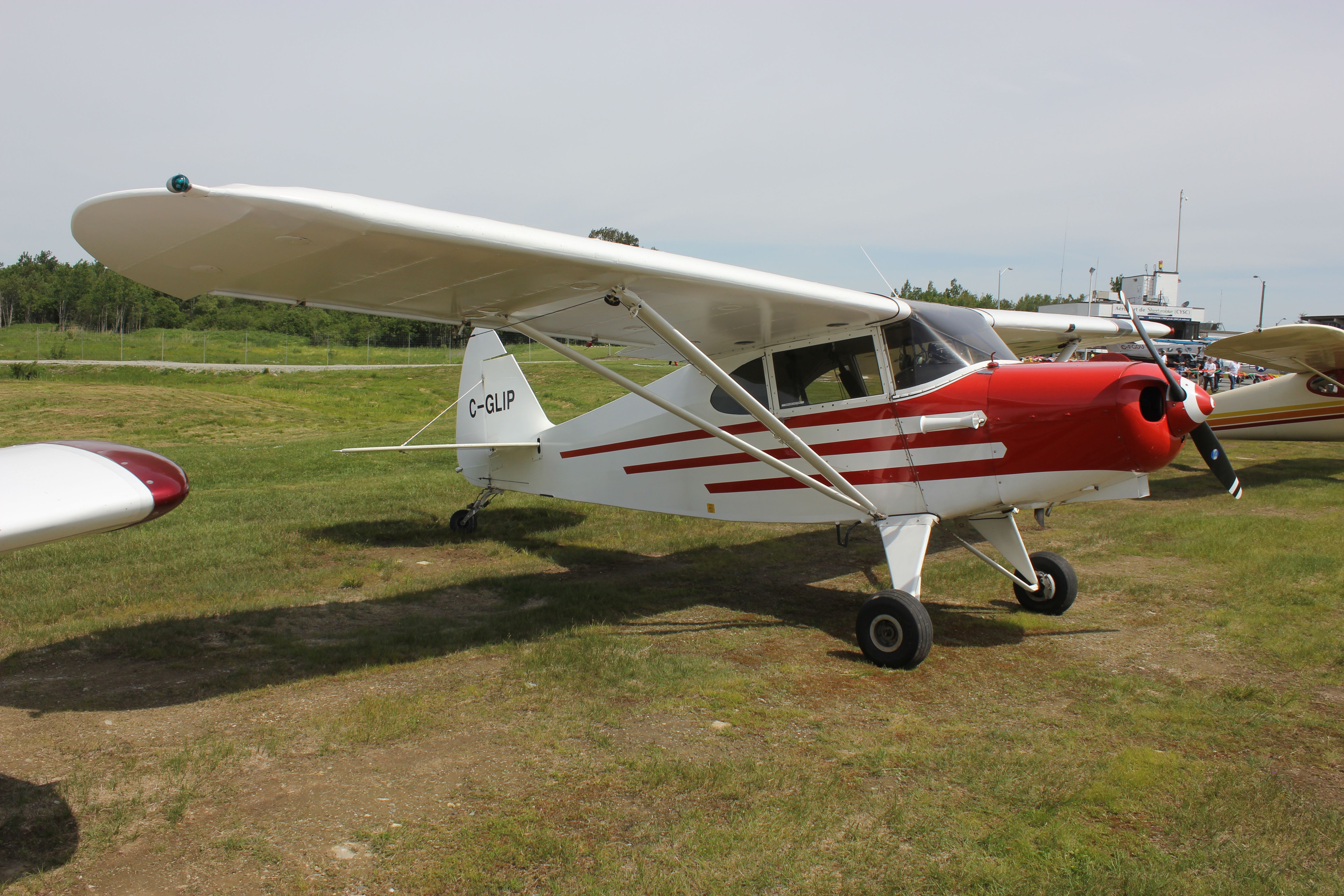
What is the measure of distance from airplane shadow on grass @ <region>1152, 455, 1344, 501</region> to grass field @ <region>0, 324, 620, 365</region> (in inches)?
1189

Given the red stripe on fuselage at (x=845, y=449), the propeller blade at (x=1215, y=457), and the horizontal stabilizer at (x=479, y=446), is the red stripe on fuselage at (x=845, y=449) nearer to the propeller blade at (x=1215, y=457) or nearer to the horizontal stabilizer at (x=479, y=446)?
the propeller blade at (x=1215, y=457)

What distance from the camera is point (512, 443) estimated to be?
29.3 feet

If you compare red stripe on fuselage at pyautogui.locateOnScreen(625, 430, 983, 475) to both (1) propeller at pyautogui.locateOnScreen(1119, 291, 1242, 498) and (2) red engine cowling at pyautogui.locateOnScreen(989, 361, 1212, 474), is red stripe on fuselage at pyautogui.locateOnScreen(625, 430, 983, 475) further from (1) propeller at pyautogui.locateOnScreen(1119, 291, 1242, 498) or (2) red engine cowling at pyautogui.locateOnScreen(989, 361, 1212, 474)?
(1) propeller at pyautogui.locateOnScreen(1119, 291, 1242, 498)

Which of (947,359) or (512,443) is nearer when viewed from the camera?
(947,359)

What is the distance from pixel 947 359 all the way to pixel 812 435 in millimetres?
1147

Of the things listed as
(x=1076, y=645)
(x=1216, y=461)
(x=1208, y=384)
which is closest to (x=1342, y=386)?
(x=1216, y=461)

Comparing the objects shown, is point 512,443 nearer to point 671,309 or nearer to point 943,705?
point 671,309

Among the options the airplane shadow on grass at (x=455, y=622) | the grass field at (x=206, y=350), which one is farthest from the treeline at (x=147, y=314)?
the airplane shadow on grass at (x=455, y=622)

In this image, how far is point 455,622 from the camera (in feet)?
20.4

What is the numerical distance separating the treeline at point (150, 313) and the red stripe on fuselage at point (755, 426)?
47.7 m

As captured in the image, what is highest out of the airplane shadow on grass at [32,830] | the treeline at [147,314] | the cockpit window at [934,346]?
the treeline at [147,314]

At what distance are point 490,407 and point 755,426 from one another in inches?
159

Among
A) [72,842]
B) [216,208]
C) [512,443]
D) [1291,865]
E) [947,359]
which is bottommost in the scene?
[72,842]

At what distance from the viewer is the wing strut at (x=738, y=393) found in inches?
194
